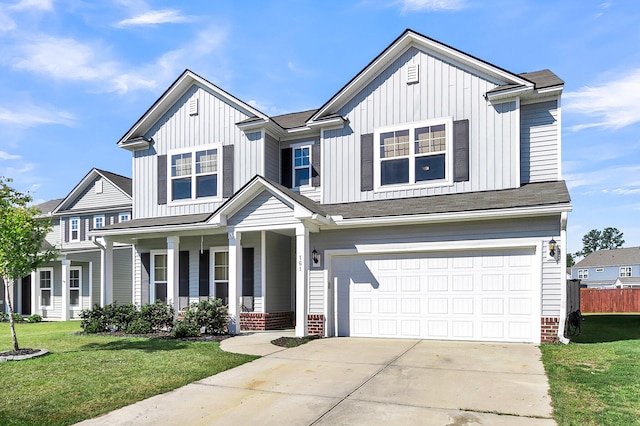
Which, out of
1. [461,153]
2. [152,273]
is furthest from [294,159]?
[152,273]

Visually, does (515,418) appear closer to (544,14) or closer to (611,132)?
(544,14)

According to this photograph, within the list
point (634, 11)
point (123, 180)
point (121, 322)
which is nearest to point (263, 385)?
point (121, 322)

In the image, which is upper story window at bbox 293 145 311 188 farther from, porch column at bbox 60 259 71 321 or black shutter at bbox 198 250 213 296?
porch column at bbox 60 259 71 321

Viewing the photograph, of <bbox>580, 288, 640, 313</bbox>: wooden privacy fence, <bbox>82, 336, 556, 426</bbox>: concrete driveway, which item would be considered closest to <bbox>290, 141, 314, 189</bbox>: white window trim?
<bbox>82, 336, 556, 426</bbox>: concrete driveway

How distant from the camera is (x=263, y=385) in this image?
6988mm

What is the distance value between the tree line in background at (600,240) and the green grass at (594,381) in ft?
342

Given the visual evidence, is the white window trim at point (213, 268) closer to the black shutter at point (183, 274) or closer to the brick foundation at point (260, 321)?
the black shutter at point (183, 274)

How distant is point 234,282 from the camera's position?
40.9ft

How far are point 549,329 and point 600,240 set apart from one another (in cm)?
11108

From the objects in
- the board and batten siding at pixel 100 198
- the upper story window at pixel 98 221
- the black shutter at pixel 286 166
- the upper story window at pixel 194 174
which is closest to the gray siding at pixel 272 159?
the black shutter at pixel 286 166

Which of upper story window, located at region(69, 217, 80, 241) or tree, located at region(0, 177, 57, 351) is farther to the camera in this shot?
upper story window, located at region(69, 217, 80, 241)

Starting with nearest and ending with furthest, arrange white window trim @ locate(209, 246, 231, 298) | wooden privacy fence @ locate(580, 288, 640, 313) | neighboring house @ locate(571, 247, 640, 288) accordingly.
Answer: white window trim @ locate(209, 246, 231, 298) < wooden privacy fence @ locate(580, 288, 640, 313) < neighboring house @ locate(571, 247, 640, 288)

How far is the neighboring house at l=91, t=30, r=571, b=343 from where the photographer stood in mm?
10672

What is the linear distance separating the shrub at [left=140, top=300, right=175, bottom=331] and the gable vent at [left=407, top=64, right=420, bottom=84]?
31.0ft
